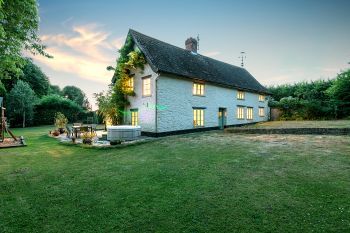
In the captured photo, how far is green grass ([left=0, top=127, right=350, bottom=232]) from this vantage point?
4.14 m

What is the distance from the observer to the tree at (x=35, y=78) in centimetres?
4644

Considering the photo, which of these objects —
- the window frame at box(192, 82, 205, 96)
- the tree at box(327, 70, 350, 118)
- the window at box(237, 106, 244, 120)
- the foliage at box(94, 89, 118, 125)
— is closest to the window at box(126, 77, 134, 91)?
the foliage at box(94, 89, 118, 125)

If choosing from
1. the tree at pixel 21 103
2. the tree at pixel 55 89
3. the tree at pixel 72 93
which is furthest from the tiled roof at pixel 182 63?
the tree at pixel 72 93

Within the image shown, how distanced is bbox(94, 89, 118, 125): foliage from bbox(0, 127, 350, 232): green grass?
10900 millimetres

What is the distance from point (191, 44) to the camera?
25.0 m

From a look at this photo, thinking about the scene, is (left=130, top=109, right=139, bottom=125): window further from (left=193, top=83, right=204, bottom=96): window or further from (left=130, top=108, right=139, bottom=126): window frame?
(left=193, top=83, right=204, bottom=96): window

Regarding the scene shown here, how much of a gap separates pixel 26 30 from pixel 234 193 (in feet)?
40.5

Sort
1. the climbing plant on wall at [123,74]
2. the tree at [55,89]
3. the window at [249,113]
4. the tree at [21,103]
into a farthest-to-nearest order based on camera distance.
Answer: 1. the tree at [55,89]
2. the tree at [21,103]
3. the window at [249,113]
4. the climbing plant on wall at [123,74]

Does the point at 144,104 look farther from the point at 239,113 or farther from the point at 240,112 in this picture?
the point at 240,112

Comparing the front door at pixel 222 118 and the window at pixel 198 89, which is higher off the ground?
the window at pixel 198 89

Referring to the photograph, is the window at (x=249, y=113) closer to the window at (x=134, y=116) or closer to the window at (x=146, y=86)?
the window at (x=146, y=86)

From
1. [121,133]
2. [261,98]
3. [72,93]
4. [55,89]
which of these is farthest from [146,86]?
[55,89]

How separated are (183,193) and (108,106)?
637 inches

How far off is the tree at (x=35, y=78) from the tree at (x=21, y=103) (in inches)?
595
